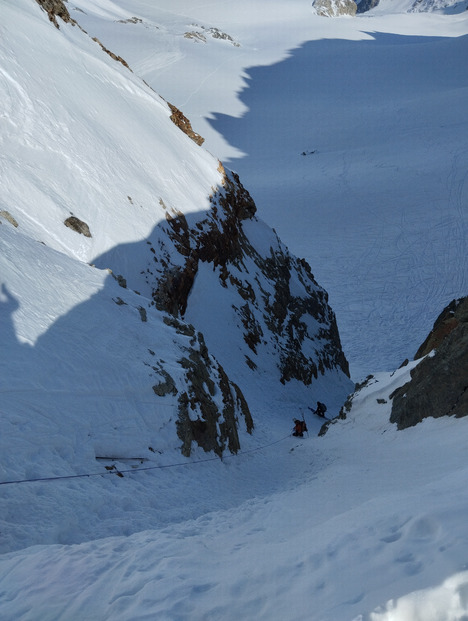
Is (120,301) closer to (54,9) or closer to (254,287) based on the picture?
(254,287)

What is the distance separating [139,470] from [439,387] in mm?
5615

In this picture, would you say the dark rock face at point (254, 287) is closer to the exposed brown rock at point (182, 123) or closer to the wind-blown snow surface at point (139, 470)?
the wind-blown snow surface at point (139, 470)

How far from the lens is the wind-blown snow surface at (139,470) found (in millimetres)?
4289

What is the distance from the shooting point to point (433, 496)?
497 cm

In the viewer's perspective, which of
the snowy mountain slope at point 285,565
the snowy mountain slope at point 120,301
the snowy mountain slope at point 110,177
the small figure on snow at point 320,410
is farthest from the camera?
the small figure on snow at point 320,410

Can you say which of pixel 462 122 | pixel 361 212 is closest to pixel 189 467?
pixel 361 212

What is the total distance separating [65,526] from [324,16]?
127 metres

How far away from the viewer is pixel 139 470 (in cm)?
938

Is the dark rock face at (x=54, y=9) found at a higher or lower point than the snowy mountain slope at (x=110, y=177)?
higher

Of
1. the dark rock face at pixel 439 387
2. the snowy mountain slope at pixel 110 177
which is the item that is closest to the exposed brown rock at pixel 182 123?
the snowy mountain slope at pixel 110 177

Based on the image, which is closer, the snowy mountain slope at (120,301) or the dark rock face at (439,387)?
the snowy mountain slope at (120,301)

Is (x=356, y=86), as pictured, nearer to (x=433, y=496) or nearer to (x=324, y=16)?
(x=324, y=16)

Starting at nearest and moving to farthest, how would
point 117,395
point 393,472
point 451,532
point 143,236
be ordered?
point 451,532, point 393,472, point 117,395, point 143,236

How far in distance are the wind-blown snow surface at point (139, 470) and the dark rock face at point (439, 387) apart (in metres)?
0.43
